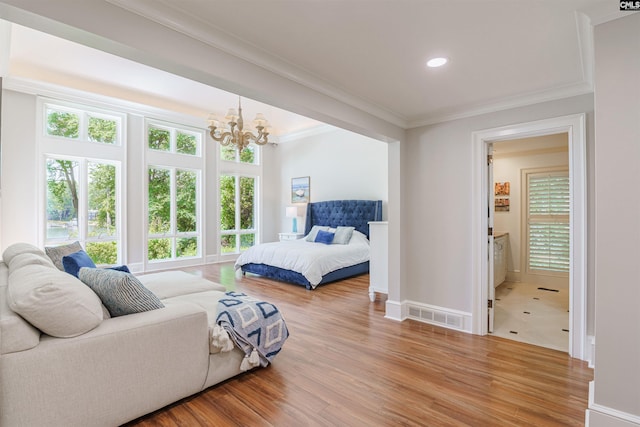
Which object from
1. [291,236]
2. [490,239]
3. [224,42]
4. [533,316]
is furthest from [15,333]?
[291,236]

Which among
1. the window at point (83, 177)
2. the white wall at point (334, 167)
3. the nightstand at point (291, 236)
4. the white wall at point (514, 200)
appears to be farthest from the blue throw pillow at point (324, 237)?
the window at point (83, 177)

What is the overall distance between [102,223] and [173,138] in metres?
2.29

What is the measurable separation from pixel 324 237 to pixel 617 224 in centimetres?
495

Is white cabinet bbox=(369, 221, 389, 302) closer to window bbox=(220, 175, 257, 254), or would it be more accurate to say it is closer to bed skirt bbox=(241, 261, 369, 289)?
bed skirt bbox=(241, 261, 369, 289)

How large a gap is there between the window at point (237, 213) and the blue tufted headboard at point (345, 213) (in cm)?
174

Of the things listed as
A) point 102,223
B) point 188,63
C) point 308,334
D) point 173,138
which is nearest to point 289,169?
point 173,138

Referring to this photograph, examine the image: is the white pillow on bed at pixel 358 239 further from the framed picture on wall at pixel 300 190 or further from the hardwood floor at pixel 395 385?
the hardwood floor at pixel 395 385

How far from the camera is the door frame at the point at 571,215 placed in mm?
2611

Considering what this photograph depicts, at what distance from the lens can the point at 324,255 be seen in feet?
17.0

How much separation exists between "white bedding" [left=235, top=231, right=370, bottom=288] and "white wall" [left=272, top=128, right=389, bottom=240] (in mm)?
1232

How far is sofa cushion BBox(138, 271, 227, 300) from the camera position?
2.89 metres

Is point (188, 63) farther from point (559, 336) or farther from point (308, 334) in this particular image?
point (559, 336)

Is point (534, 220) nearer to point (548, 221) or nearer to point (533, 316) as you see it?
point (548, 221)

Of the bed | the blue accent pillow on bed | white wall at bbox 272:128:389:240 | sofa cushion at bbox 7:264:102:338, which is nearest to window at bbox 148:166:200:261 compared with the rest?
the bed
